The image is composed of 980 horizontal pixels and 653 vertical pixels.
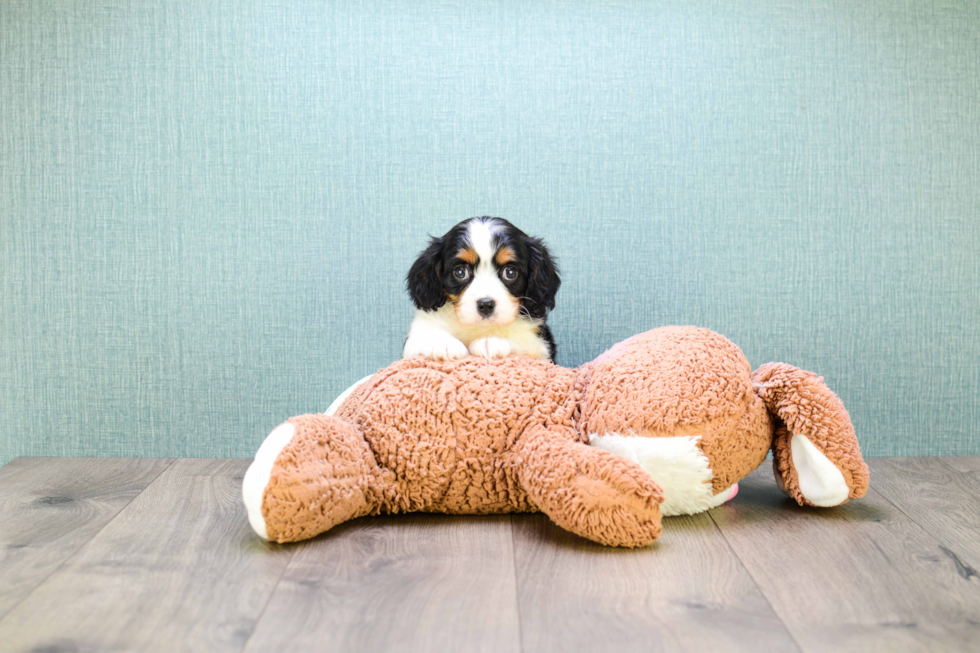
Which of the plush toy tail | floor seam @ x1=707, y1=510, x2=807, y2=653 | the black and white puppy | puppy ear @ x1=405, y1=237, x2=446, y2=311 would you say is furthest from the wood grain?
puppy ear @ x1=405, y1=237, x2=446, y2=311

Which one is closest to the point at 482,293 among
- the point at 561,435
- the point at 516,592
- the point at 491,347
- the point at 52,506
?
the point at 491,347

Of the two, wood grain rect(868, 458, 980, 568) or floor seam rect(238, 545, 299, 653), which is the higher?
floor seam rect(238, 545, 299, 653)

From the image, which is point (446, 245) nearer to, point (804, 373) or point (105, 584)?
point (804, 373)

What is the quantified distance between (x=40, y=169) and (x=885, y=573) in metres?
2.13

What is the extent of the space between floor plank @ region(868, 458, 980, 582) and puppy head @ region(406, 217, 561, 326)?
87 cm

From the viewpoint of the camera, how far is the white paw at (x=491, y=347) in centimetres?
156

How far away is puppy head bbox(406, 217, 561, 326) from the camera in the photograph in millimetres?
1541

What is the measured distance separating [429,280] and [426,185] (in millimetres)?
477

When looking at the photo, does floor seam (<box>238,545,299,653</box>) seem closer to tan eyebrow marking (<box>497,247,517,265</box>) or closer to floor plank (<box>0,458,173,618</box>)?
floor plank (<box>0,458,173,618</box>)

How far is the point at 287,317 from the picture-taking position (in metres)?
2.00

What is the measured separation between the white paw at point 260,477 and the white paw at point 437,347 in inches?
14.7

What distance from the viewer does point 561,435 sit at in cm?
138

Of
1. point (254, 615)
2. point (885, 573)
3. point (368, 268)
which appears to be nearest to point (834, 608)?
point (885, 573)

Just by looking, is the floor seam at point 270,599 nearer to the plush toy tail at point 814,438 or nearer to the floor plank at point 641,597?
the floor plank at point 641,597
